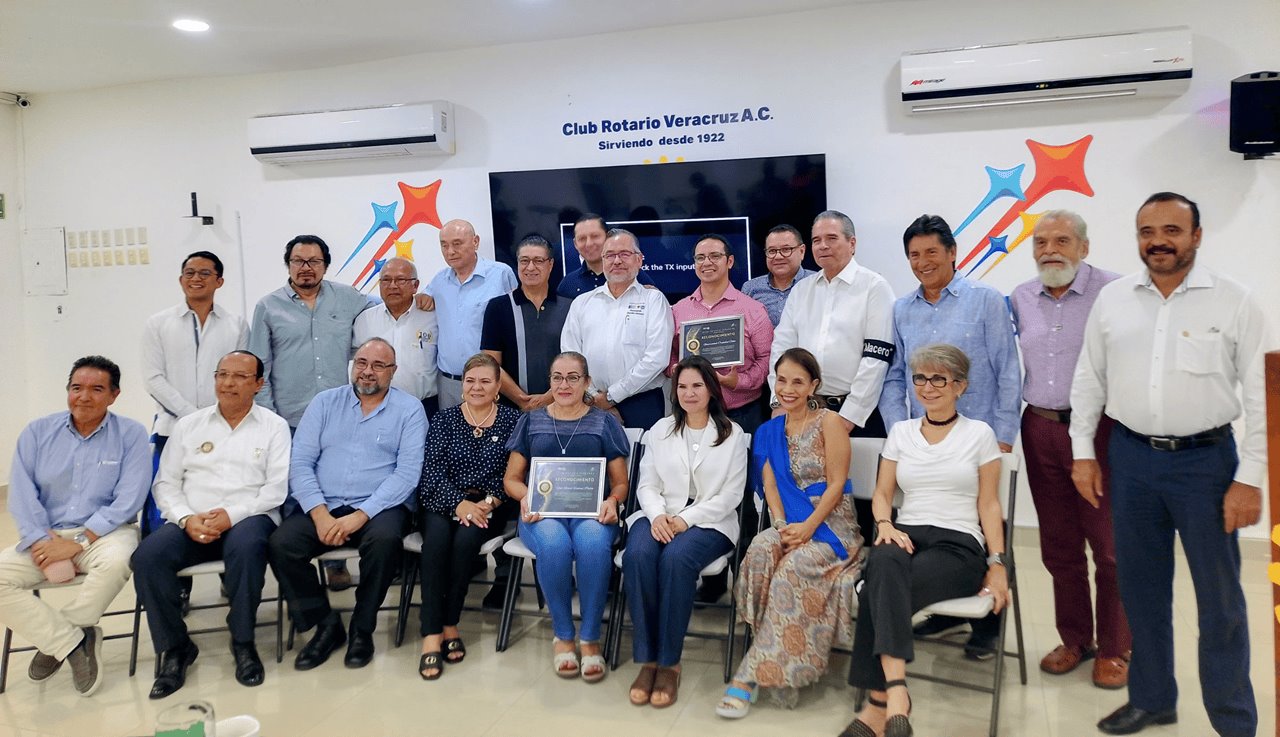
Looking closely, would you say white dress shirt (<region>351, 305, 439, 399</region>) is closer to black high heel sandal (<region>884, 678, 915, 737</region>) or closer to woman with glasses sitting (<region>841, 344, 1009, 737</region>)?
woman with glasses sitting (<region>841, 344, 1009, 737</region>)

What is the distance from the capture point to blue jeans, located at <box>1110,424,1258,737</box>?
2.54 metres

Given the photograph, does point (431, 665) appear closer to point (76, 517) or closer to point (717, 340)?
point (76, 517)

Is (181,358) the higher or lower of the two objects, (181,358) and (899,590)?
the higher

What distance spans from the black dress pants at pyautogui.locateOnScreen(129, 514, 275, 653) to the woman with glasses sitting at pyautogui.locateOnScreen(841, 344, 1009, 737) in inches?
93.4

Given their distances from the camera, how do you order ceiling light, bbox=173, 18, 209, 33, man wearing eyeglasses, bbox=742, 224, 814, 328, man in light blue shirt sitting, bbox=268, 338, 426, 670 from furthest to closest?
ceiling light, bbox=173, 18, 209, 33 < man wearing eyeglasses, bbox=742, 224, 814, 328 < man in light blue shirt sitting, bbox=268, 338, 426, 670

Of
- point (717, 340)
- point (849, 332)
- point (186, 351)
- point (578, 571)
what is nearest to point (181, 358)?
point (186, 351)

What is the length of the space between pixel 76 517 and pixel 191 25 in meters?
3.13

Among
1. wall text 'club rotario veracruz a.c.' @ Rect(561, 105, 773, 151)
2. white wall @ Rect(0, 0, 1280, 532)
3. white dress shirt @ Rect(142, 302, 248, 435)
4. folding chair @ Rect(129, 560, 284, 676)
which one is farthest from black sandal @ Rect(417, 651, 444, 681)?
wall text 'club rotario veracruz a.c.' @ Rect(561, 105, 773, 151)

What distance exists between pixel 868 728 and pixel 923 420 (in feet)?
3.59

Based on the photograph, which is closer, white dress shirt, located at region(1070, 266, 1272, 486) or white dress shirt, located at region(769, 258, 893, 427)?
white dress shirt, located at region(1070, 266, 1272, 486)

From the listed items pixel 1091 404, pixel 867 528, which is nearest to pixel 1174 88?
pixel 1091 404

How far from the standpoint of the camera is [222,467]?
147 inches

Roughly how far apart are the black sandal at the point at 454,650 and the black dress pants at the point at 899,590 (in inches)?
63.0

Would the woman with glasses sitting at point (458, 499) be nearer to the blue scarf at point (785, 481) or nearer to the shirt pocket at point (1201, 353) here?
the blue scarf at point (785, 481)
